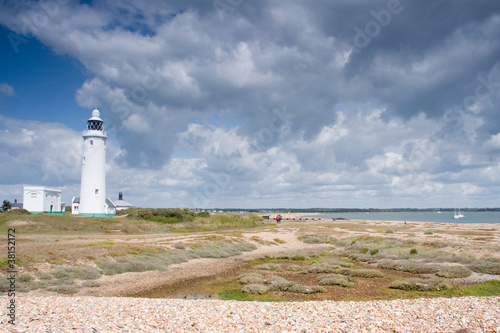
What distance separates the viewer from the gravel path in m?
10.5

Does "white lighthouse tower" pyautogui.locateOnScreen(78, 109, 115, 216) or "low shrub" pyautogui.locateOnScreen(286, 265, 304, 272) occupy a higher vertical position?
"white lighthouse tower" pyautogui.locateOnScreen(78, 109, 115, 216)

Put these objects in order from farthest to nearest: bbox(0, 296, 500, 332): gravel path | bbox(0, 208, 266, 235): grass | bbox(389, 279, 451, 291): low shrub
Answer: bbox(0, 208, 266, 235): grass
bbox(389, 279, 451, 291): low shrub
bbox(0, 296, 500, 332): gravel path

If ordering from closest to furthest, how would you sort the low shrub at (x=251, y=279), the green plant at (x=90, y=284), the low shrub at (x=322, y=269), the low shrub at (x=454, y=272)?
the green plant at (x=90, y=284) → the low shrub at (x=251, y=279) → the low shrub at (x=454, y=272) → the low shrub at (x=322, y=269)

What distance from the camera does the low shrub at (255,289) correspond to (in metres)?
17.7

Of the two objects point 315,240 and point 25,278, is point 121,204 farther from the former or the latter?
point 25,278

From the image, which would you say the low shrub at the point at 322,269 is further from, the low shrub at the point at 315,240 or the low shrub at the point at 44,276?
the low shrub at the point at 315,240

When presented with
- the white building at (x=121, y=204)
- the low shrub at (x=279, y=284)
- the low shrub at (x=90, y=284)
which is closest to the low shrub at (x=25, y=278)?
the low shrub at (x=90, y=284)

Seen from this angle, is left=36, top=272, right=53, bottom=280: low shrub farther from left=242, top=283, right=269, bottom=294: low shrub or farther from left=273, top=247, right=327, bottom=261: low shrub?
left=273, top=247, right=327, bottom=261: low shrub

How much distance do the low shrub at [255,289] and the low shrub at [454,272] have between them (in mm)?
12410

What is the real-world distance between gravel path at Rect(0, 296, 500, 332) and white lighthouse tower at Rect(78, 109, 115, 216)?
47198mm

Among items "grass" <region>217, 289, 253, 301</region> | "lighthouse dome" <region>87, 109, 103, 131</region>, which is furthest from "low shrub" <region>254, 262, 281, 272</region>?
"lighthouse dome" <region>87, 109, 103, 131</region>

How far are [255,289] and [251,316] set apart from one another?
5.93 meters

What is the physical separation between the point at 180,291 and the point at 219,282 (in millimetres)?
3192

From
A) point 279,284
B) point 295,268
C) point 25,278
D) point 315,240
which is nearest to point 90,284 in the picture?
point 25,278
